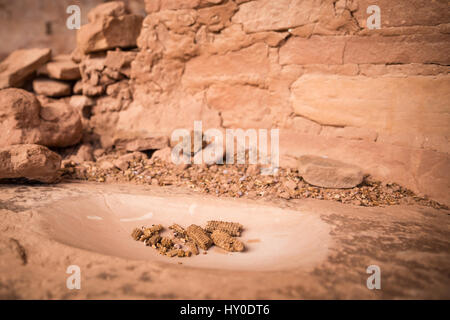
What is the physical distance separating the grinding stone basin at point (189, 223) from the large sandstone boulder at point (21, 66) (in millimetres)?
2892

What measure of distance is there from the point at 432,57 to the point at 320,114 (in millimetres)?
1055

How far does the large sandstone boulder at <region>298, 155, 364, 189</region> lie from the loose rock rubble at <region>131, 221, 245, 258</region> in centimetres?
94

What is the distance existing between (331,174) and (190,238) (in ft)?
4.72

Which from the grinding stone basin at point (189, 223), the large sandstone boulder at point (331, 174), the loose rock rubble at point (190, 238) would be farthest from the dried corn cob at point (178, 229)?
the large sandstone boulder at point (331, 174)

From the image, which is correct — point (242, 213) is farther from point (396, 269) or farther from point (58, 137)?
point (58, 137)

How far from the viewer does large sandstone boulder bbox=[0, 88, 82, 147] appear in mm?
2719

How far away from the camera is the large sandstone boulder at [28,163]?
2.26 meters

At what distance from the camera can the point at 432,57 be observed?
7.90 ft

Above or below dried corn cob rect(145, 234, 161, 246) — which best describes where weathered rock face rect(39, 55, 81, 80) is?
above

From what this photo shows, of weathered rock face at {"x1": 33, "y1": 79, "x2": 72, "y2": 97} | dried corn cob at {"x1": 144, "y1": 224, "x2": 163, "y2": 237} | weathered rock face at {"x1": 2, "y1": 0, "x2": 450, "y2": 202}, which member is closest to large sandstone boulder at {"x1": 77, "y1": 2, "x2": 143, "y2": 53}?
weathered rock face at {"x1": 2, "y1": 0, "x2": 450, "y2": 202}

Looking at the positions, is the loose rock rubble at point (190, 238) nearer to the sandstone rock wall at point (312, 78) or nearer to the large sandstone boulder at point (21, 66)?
the sandstone rock wall at point (312, 78)

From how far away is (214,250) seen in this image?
1823 millimetres

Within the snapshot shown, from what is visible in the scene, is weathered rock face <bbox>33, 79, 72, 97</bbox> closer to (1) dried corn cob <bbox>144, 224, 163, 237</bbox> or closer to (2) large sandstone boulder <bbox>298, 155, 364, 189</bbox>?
(1) dried corn cob <bbox>144, 224, 163, 237</bbox>

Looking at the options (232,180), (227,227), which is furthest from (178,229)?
(232,180)
